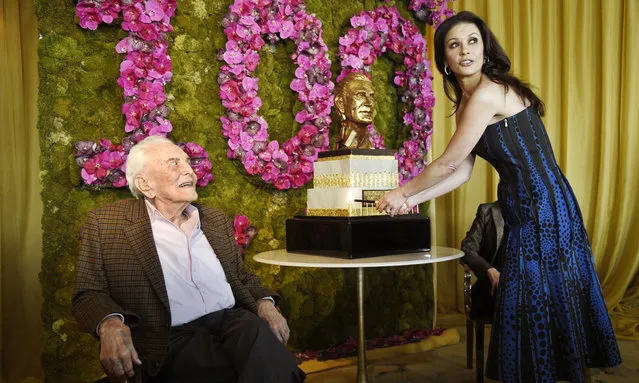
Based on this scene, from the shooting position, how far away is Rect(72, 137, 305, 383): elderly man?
1870mm

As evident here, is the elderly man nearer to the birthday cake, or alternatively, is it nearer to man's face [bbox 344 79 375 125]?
the birthday cake

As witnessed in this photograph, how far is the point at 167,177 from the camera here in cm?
219

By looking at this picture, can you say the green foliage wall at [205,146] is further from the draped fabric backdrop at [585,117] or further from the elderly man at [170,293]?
the draped fabric backdrop at [585,117]

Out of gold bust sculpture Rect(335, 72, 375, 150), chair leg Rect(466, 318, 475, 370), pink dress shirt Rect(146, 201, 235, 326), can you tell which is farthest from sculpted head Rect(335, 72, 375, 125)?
chair leg Rect(466, 318, 475, 370)

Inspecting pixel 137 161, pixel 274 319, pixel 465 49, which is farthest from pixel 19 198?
pixel 465 49

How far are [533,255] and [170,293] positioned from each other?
1.28m

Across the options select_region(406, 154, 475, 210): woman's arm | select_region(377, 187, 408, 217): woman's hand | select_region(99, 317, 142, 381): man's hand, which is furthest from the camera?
select_region(406, 154, 475, 210): woman's arm

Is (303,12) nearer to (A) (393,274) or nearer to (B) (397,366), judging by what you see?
(A) (393,274)

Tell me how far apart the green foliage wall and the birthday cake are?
2.09 ft

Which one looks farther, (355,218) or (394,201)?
(355,218)

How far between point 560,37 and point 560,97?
51 centimetres

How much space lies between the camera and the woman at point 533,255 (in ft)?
6.02

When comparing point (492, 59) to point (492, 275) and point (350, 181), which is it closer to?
point (350, 181)

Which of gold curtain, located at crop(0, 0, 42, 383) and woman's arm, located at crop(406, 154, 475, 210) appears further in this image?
gold curtain, located at crop(0, 0, 42, 383)
